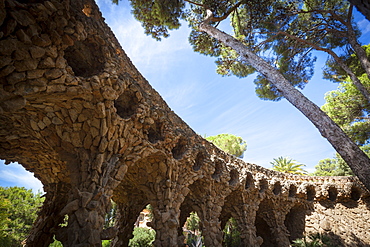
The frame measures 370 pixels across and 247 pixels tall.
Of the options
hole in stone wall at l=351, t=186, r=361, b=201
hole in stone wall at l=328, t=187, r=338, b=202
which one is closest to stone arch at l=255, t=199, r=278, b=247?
hole in stone wall at l=328, t=187, r=338, b=202

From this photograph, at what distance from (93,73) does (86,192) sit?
2.44 meters

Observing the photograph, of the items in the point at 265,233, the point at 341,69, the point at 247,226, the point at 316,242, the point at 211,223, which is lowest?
the point at 316,242

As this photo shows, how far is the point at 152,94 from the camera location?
5.72m

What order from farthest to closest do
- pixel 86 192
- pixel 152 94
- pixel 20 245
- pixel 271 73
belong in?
pixel 20 245 < pixel 271 73 < pixel 152 94 < pixel 86 192

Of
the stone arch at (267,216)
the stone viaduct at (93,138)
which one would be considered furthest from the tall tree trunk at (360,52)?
the stone arch at (267,216)

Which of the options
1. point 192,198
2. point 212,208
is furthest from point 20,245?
point 212,208

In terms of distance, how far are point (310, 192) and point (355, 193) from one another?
2518 millimetres

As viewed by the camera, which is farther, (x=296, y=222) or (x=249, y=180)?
(x=296, y=222)

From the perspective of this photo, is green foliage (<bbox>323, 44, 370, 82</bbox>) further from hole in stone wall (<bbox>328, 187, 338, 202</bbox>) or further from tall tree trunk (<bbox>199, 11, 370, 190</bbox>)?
hole in stone wall (<bbox>328, 187, 338, 202</bbox>)

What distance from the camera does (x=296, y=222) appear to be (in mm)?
11594

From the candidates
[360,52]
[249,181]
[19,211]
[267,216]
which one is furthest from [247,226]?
[19,211]

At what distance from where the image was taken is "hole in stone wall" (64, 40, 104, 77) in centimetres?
381

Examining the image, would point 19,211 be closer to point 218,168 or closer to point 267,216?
point 218,168

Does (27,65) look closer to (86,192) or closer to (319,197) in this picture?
(86,192)
